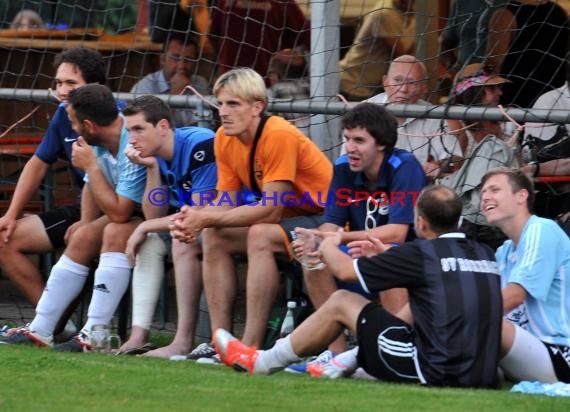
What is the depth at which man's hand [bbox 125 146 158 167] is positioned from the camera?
23.9 ft

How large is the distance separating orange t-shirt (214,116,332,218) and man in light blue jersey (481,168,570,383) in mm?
1135

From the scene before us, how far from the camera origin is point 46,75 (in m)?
9.91

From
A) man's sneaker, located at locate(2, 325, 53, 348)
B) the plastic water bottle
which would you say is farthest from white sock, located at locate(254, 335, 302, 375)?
man's sneaker, located at locate(2, 325, 53, 348)

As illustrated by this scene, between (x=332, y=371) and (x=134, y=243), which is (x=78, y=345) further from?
(x=332, y=371)

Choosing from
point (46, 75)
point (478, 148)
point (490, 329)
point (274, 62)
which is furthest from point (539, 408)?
point (46, 75)

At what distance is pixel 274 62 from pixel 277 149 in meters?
1.71

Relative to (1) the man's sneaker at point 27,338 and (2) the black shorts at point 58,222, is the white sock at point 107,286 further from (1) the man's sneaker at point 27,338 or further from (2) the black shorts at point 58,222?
(2) the black shorts at point 58,222

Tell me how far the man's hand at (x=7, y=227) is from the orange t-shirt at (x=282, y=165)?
4.70 ft

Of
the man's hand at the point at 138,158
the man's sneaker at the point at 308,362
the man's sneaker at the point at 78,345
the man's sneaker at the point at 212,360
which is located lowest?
the man's sneaker at the point at 78,345

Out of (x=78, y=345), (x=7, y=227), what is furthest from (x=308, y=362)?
(x=7, y=227)

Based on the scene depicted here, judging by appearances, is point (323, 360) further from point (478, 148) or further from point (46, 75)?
point (46, 75)

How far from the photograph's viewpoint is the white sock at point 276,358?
609 cm

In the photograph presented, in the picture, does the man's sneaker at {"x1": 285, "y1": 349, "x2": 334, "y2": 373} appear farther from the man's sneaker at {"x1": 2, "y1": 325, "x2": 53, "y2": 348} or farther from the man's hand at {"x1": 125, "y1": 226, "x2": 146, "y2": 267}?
the man's sneaker at {"x1": 2, "y1": 325, "x2": 53, "y2": 348}

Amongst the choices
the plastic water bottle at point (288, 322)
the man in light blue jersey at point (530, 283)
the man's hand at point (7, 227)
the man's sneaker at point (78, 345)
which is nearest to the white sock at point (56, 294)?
the man's sneaker at point (78, 345)
